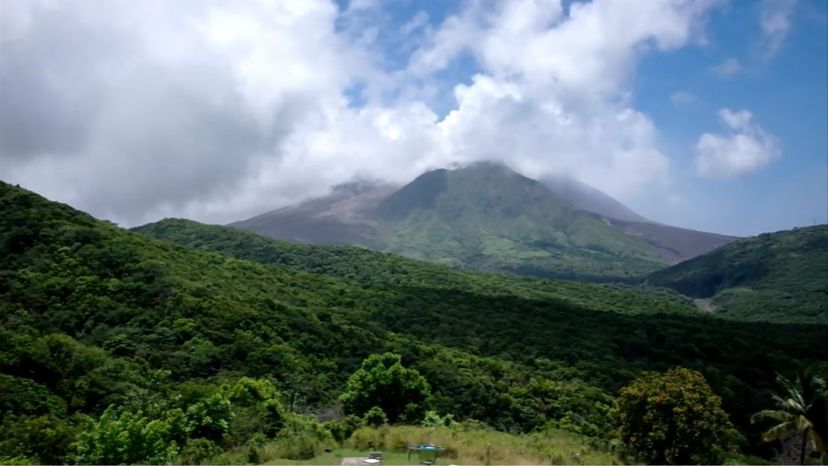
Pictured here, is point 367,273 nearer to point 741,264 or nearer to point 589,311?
point 589,311

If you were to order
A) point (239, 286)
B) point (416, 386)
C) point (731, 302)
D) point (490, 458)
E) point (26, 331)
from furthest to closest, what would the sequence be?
point (731, 302), point (239, 286), point (26, 331), point (416, 386), point (490, 458)

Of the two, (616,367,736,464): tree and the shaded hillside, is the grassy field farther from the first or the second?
the shaded hillside

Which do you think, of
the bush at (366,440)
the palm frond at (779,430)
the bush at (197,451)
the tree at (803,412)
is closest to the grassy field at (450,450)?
the bush at (366,440)

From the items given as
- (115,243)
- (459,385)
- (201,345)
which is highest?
(115,243)

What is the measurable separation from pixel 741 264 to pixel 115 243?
17559 cm

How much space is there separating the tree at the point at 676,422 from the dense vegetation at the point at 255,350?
31.1 feet

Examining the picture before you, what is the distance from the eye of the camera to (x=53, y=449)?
766 inches

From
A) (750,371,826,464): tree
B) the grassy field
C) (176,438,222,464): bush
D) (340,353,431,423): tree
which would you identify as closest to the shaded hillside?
(340,353,431,423): tree

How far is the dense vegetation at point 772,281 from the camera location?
129m

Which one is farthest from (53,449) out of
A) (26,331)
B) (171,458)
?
(26,331)

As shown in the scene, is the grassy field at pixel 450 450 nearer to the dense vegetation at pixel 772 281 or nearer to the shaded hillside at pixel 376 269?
the shaded hillside at pixel 376 269

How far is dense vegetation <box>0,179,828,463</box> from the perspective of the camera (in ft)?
67.2

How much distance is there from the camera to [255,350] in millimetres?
42188

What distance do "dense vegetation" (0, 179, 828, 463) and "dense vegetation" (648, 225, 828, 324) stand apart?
48986mm
